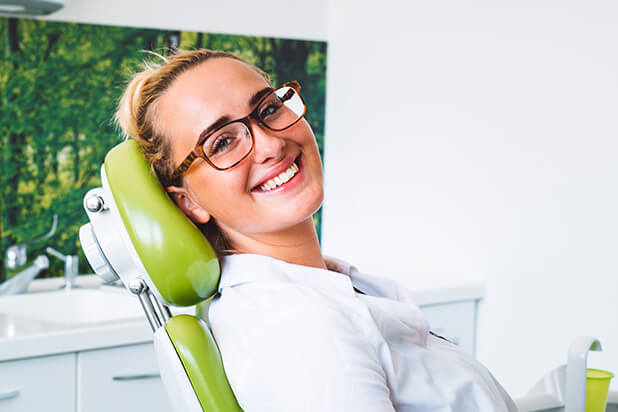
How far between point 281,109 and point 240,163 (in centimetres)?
13

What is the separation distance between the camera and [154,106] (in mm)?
1046

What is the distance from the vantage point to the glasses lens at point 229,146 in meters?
0.98

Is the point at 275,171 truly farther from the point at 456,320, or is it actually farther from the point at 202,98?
the point at 456,320

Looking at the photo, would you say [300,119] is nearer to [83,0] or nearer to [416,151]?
[416,151]

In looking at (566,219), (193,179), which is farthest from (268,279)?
(566,219)

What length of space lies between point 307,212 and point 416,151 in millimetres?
1395

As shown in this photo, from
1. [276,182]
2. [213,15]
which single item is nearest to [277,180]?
[276,182]

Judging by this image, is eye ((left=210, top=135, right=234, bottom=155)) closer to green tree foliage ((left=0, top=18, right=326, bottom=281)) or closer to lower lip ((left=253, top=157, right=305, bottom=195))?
lower lip ((left=253, top=157, right=305, bottom=195))

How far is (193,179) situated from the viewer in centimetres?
102

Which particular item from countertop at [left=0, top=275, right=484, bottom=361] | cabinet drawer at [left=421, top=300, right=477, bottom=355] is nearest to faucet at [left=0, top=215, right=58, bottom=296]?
countertop at [left=0, top=275, right=484, bottom=361]

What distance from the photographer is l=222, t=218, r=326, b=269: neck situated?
1.09 metres

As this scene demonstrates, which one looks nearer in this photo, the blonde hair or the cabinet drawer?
the blonde hair

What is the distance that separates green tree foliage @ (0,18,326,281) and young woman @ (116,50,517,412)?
132 cm

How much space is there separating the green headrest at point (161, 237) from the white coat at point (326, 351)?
0.16ft
